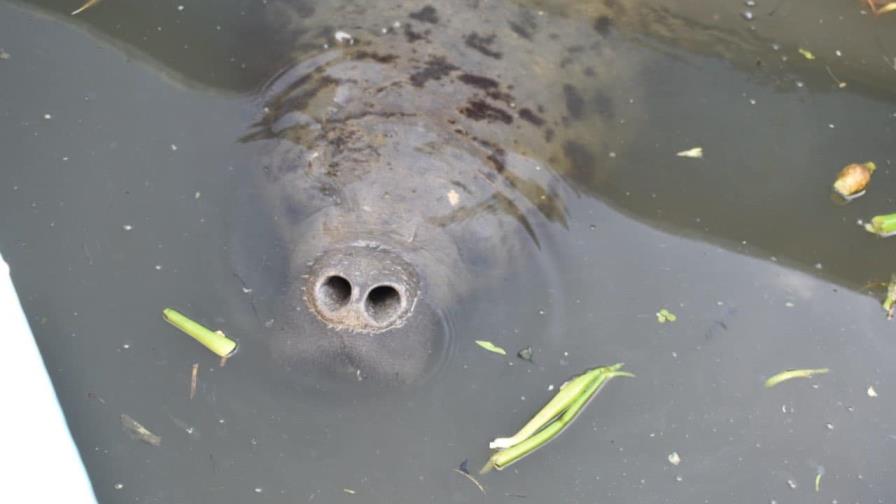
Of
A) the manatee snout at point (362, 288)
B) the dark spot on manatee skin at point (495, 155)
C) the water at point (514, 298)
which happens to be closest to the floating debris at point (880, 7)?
the water at point (514, 298)

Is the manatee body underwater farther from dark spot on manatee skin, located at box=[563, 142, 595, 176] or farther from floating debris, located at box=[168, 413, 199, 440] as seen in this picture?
floating debris, located at box=[168, 413, 199, 440]

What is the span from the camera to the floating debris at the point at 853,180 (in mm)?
3236

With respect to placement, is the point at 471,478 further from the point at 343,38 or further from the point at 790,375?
the point at 343,38

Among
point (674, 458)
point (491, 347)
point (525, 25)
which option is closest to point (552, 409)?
point (491, 347)

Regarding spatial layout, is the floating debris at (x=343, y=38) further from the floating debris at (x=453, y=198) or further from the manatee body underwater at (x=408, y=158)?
the floating debris at (x=453, y=198)

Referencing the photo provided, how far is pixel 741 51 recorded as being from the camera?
135 inches

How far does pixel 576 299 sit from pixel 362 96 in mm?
890

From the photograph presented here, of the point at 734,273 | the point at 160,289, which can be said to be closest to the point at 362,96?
the point at 160,289

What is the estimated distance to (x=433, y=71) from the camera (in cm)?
283

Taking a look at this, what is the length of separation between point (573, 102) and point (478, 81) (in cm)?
36

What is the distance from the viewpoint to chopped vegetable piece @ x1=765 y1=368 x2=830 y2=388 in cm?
295

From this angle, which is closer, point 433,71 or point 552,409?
point 552,409

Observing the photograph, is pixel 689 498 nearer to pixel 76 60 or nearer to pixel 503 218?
pixel 503 218

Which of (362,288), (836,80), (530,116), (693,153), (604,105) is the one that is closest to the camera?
(362,288)
